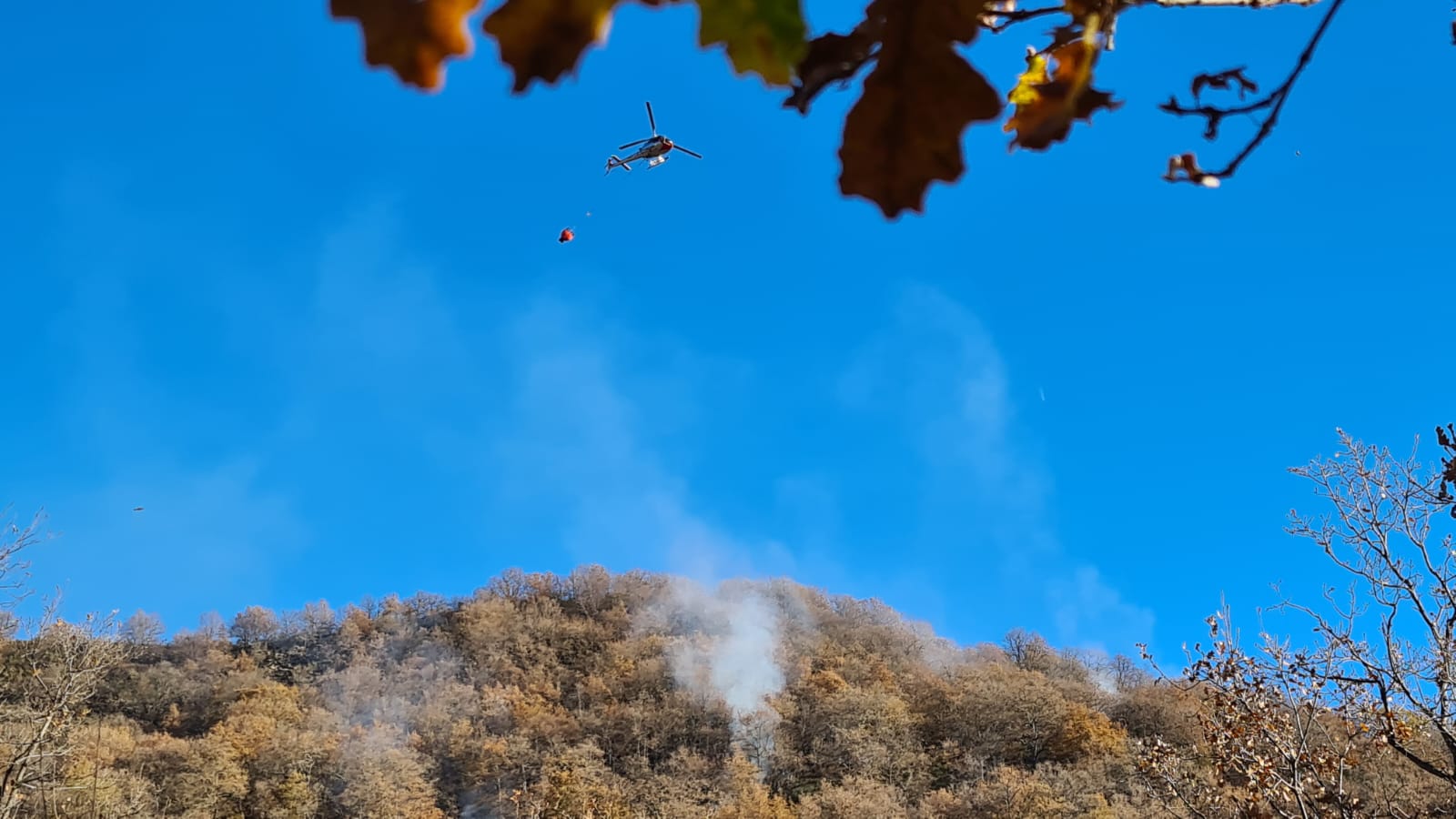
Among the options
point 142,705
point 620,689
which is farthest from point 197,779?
point 620,689

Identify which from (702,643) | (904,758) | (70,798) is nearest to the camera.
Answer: (70,798)

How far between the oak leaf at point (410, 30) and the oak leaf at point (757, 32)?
0.11 meters

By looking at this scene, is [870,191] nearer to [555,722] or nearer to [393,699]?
[555,722]

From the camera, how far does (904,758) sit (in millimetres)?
35906

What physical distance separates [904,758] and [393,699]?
26315 millimetres

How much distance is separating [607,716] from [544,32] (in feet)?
149

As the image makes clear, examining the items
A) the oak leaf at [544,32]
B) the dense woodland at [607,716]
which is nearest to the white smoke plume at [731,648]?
the dense woodland at [607,716]

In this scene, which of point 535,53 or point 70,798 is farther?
point 70,798

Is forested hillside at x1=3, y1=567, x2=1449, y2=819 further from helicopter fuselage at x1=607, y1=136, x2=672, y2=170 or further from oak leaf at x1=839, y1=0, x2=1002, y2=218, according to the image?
oak leaf at x1=839, y1=0, x2=1002, y2=218

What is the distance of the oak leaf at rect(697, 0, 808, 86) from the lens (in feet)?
1.30

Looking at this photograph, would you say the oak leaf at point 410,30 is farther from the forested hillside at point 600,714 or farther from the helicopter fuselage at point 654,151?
the forested hillside at point 600,714

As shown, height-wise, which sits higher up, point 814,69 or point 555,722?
point 555,722

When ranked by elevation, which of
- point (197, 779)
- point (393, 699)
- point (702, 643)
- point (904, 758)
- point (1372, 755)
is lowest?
point (1372, 755)

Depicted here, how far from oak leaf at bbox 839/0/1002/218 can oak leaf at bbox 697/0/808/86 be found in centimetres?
4
